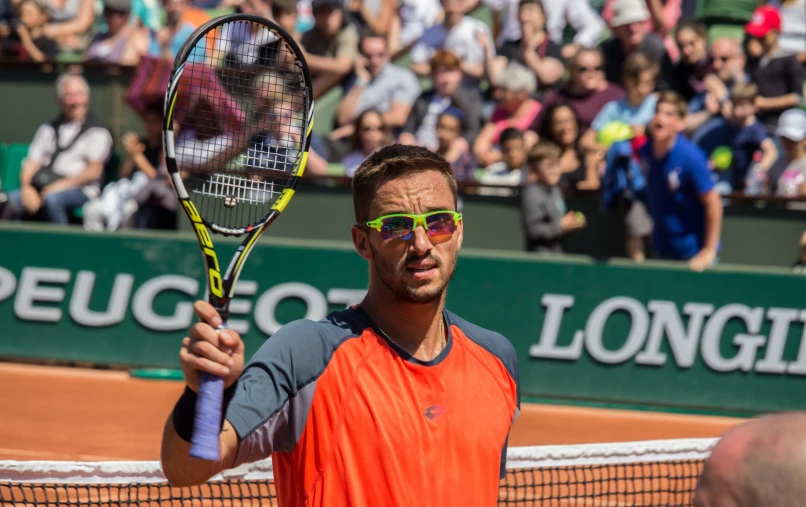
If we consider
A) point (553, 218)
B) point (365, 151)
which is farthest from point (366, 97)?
point (553, 218)

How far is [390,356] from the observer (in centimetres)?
311

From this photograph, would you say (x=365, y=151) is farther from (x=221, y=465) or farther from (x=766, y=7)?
(x=221, y=465)

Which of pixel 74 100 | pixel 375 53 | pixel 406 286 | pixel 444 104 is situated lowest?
pixel 406 286

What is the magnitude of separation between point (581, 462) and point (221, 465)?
3505 millimetres

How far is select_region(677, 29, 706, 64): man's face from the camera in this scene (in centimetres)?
1016

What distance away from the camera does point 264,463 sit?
5816 mm

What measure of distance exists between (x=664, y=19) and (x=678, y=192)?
8.42 ft

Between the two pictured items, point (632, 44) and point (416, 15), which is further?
point (416, 15)

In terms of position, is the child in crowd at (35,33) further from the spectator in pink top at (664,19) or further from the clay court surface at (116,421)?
the spectator in pink top at (664,19)

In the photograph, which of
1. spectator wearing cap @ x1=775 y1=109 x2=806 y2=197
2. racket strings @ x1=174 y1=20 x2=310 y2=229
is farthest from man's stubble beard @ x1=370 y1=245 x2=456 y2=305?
spectator wearing cap @ x1=775 y1=109 x2=806 y2=197

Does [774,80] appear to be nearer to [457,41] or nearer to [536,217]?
[536,217]

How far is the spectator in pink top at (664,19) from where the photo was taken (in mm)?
10469

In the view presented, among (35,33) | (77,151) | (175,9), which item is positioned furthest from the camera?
(35,33)

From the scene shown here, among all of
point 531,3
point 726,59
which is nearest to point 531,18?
point 531,3
